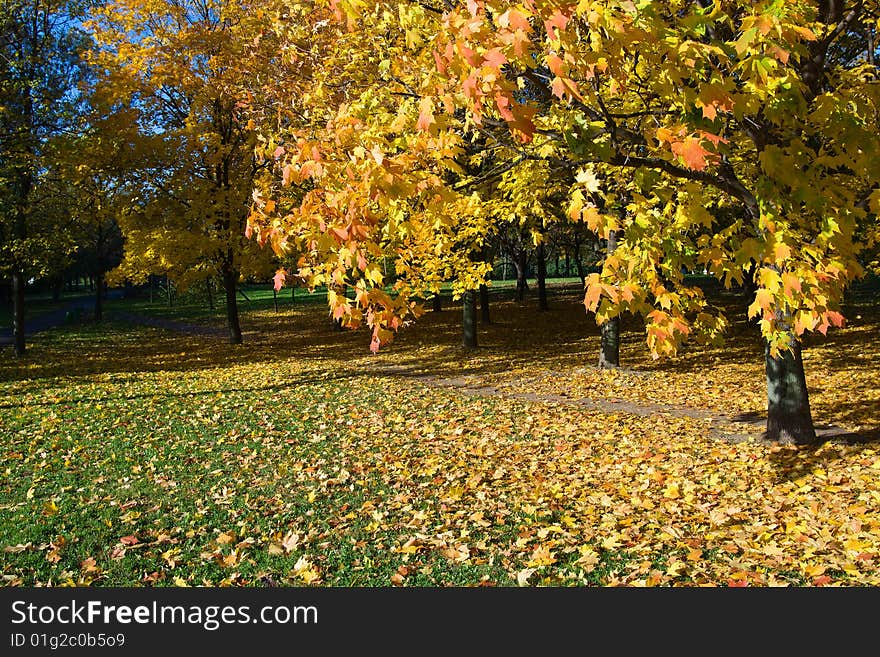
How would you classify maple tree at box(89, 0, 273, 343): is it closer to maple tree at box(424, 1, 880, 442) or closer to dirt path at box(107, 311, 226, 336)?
dirt path at box(107, 311, 226, 336)

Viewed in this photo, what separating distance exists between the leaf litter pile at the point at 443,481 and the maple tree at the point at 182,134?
5.76 meters

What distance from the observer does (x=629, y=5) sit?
328 centimetres

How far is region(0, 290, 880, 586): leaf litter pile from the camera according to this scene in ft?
15.0

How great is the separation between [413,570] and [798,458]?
4.88m

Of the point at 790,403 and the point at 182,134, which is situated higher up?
the point at 182,134

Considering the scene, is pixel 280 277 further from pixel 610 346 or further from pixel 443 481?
pixel 610 346

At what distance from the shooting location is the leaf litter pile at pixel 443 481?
457 cm

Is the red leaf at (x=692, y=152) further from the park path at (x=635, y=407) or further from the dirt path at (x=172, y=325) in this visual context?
the dirt path at (x=172, y=325)

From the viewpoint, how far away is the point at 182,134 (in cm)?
1789

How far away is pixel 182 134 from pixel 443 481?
15.3 m

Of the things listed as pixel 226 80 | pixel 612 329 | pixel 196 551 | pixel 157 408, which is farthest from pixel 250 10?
pixel 196 551

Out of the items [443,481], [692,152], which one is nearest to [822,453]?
[443,481]

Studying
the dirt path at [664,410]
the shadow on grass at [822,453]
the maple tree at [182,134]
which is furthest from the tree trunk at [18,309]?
the shadow on grass at [822,453]

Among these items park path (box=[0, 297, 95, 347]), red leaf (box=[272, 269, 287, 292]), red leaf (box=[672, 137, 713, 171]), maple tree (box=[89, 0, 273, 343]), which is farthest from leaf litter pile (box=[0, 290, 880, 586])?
park path (box=[0, 297, 95, 347])
